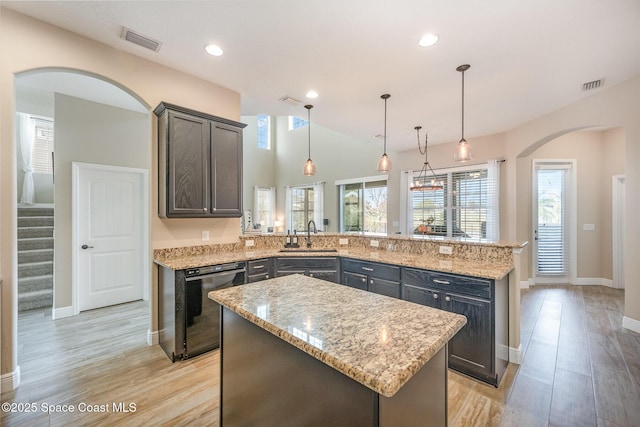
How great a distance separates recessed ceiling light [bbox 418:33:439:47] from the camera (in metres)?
2.29

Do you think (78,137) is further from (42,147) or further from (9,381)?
(9,381)

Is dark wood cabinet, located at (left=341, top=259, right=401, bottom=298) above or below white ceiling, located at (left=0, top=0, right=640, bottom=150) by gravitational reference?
below

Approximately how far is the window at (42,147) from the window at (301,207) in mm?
5530

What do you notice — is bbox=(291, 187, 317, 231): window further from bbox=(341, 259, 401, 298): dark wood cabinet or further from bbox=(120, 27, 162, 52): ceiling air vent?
bbox=(120, 27, 162, 52): ceiling air vent

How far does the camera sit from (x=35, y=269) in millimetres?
3939

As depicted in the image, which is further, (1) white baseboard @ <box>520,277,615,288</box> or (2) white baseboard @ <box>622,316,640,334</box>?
(1) white baseboard @ <box>520,277,615,288</box>

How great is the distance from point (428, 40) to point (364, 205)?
15.8ft

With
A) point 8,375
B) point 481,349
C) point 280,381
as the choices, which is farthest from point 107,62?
point 481,349

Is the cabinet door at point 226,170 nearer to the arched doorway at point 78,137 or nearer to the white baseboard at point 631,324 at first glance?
the arched doorway at point 78,137

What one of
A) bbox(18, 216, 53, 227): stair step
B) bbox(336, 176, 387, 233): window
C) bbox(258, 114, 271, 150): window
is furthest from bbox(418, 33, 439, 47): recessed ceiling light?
bbox(258, 114, 271, 150): window

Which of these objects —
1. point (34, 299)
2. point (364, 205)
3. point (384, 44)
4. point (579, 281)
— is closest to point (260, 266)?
point (384, 44)

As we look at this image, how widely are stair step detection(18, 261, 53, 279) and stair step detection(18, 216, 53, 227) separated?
0.65 meters

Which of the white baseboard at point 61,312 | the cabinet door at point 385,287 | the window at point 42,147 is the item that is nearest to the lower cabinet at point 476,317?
the cabinet door at point 385,287

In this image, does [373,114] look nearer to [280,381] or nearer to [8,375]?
[280,381]
